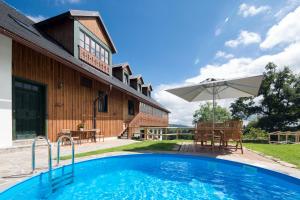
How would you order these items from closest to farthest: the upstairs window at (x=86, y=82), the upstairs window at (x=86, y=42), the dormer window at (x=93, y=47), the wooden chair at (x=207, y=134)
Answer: the wooden chair at (x=207, y=134)
the upstairs window at (x=86, y=82)
the dormer window at (x=93, y=47)
the upstairs window at (x=86, y=42)

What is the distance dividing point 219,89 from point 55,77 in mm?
7781

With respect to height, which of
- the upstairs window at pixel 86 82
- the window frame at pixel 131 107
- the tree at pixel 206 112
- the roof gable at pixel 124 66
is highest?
the roof gable at pixel 124 66

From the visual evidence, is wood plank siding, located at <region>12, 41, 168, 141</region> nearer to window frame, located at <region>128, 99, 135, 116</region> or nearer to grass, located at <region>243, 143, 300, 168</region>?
window frame, located at <region>128, 99, 135, 116</region>

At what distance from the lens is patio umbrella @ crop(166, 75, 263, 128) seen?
23.1ft

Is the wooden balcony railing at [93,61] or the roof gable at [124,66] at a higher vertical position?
the roof gable at [124,66]

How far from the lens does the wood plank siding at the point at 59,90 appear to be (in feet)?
23.9

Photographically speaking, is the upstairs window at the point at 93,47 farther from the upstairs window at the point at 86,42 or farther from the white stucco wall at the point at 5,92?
the white stucco wall at the point at 5,92

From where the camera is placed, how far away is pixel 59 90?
8.96m

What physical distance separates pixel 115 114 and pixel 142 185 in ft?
33.9

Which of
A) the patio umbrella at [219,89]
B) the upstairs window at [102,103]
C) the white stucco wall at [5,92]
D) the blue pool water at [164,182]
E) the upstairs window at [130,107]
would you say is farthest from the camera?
the upstairs window at [130,107]

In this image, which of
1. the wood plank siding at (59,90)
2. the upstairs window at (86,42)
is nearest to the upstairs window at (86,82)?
the wood plank siding at (59,90)

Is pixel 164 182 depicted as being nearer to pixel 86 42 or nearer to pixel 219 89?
pixel 219 89

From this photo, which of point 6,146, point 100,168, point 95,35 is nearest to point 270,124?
point 95,35

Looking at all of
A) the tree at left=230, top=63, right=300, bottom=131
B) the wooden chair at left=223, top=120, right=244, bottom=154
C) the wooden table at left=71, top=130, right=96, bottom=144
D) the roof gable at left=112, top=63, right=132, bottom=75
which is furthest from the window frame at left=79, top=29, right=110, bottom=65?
the tree at left=230, top=63, right=300, bottom=131
